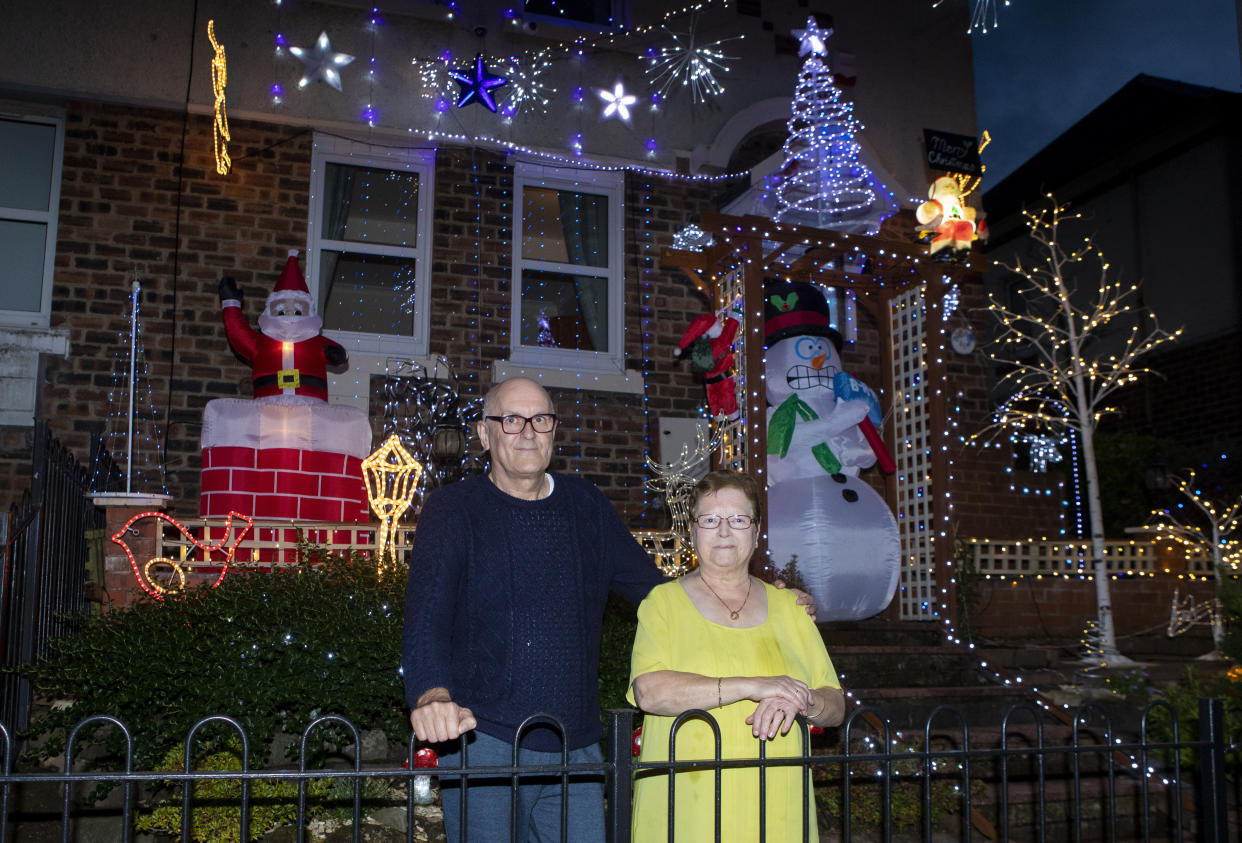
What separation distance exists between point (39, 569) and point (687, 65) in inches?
263

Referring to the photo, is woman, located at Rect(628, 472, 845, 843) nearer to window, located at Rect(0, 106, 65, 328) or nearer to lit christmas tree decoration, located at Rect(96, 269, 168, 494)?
lit christmas tree decoration, located at Rect(96, 269, 168, 494)

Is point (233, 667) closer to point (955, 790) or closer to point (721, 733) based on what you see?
point (721, 733)

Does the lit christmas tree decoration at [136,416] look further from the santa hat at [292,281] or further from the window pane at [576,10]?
the window pane at [576,10]

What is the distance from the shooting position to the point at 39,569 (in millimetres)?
5262

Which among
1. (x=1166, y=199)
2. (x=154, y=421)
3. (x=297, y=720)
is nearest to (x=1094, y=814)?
(x=297, y=720)

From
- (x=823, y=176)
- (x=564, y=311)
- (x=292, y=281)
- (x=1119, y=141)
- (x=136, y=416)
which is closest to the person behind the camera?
(x=292, y=281)

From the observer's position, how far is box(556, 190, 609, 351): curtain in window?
29.6 feet

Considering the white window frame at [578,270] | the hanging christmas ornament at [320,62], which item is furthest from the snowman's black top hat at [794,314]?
the hanging christmas ornament at [320,62]

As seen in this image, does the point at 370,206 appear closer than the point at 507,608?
No

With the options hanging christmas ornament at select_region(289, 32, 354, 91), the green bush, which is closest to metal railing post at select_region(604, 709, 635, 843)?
Answer: the green bush

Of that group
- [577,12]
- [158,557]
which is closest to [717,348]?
[577,12]

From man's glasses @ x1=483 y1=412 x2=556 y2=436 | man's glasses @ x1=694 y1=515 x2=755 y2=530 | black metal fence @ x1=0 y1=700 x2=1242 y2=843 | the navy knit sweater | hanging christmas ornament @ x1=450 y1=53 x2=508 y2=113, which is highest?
hanging christmas ornament @ x1=450 y1=53 x2=508 y2=113

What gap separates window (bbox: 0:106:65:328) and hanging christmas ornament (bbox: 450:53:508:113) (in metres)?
3.06

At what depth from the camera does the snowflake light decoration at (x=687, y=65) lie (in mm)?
9258
